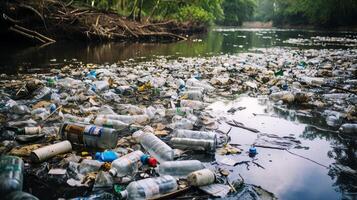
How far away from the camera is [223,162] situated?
238 centimetres

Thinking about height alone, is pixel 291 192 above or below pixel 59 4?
below

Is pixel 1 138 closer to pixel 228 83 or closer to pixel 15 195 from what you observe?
pixel 15 195

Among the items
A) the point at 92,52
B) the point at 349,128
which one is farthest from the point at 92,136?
the point at 92,52

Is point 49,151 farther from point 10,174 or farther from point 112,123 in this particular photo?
point 112,123

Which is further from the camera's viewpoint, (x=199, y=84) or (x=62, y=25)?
(x=62, y=25)

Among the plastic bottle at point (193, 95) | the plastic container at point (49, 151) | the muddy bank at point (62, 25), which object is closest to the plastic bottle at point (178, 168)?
the plastic container at point (49, 151)

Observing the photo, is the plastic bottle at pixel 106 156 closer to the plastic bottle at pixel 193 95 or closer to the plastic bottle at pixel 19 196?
the plastic bottle at pixel 19 196

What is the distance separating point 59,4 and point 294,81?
1173 centimetres

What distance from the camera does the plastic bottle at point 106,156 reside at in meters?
2.32

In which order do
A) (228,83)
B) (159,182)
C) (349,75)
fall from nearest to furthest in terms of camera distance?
(159,182) → (228,83) → (349,75)

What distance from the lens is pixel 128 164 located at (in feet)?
7.24

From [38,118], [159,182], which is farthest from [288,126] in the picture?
[38,118]

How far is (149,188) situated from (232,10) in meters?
61.7

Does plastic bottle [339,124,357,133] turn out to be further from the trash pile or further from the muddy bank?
the muddy bank
